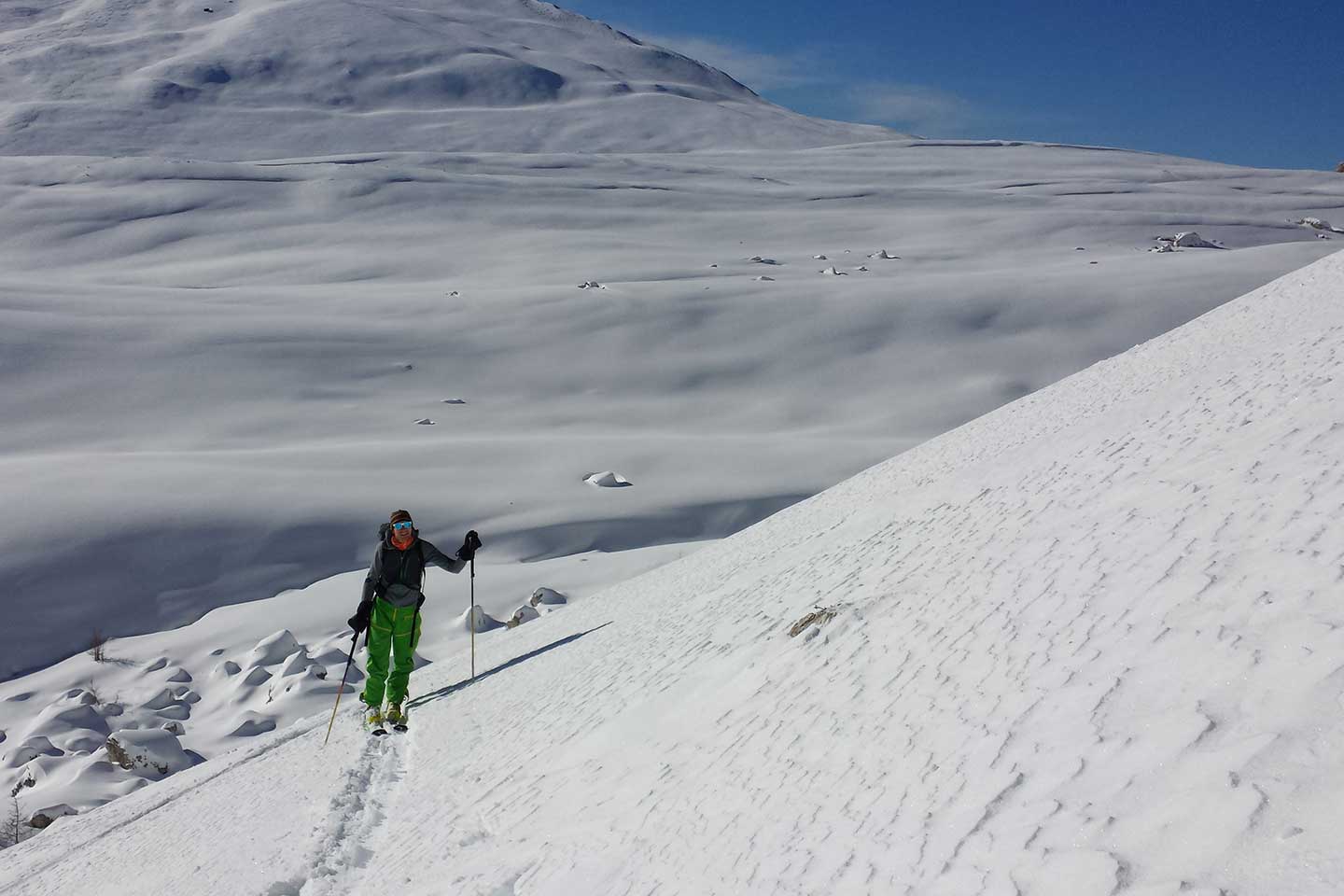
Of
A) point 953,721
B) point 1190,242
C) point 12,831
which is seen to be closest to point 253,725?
point 12,831

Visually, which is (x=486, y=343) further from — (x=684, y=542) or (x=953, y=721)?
(x=953, y=721)

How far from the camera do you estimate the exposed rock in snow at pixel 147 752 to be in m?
9.83

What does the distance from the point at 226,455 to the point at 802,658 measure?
1818 cm

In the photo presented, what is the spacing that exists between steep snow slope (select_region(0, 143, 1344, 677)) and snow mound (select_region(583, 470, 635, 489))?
22 cm

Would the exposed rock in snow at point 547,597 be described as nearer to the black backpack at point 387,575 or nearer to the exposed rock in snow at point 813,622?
the black backpack at point 387,575

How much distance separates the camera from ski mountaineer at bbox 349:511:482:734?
7.44 metres

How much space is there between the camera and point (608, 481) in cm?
1961

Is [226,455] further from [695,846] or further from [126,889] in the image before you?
[695,846]

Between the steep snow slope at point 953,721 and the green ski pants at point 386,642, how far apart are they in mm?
355

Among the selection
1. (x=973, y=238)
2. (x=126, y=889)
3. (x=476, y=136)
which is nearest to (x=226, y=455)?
(x=126, y=889)

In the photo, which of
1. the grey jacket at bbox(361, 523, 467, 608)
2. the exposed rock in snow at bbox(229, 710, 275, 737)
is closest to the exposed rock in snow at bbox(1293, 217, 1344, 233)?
the exposed rock in snow at bbox(229, 710, 275, 737)

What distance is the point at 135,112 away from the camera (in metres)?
76.9

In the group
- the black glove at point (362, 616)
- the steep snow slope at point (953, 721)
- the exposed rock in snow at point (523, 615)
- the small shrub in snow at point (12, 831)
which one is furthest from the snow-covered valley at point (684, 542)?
the black glove at point (362, 616)

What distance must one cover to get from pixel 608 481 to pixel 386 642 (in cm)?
1200
